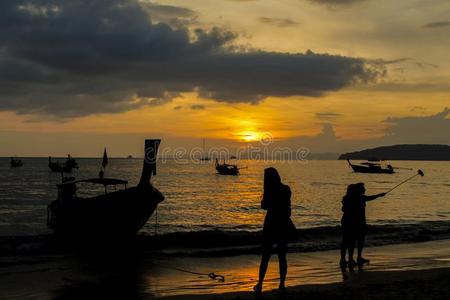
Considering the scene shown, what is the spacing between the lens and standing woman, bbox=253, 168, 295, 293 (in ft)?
30.3

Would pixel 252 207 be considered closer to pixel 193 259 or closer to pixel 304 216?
pixel 304 216

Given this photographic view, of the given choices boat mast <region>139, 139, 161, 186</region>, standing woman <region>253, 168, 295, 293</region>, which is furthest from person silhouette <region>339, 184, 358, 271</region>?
Answer: boat mast <region>139, 139, 161, 186</region>

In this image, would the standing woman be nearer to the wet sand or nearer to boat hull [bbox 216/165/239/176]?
the wet sand

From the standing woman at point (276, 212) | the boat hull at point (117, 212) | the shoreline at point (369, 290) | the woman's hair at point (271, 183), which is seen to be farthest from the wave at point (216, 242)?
the woman's hair at point (271, 183)

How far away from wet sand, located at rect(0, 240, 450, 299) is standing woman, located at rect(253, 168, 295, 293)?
102 cm

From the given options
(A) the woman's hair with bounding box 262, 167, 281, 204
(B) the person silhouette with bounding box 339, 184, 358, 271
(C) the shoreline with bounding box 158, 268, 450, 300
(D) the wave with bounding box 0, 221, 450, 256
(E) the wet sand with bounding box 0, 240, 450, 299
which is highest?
(A) the woman's hair with bounding box 262, 167, 281, 204

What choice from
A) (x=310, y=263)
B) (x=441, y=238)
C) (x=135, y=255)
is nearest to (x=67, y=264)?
(x=135, y=255)

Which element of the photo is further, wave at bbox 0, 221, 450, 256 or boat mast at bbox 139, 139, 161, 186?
wave at bbox 0, 221, 450, 256

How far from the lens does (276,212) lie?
30.8 feet

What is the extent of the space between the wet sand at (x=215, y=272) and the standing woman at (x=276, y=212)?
1.02 meters

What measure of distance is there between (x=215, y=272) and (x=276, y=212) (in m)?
5.09

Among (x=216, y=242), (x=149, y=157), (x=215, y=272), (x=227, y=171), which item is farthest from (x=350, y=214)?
(x=227, y=171)

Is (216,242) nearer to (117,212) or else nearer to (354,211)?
(117,212)

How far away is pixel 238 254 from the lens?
18047mm
